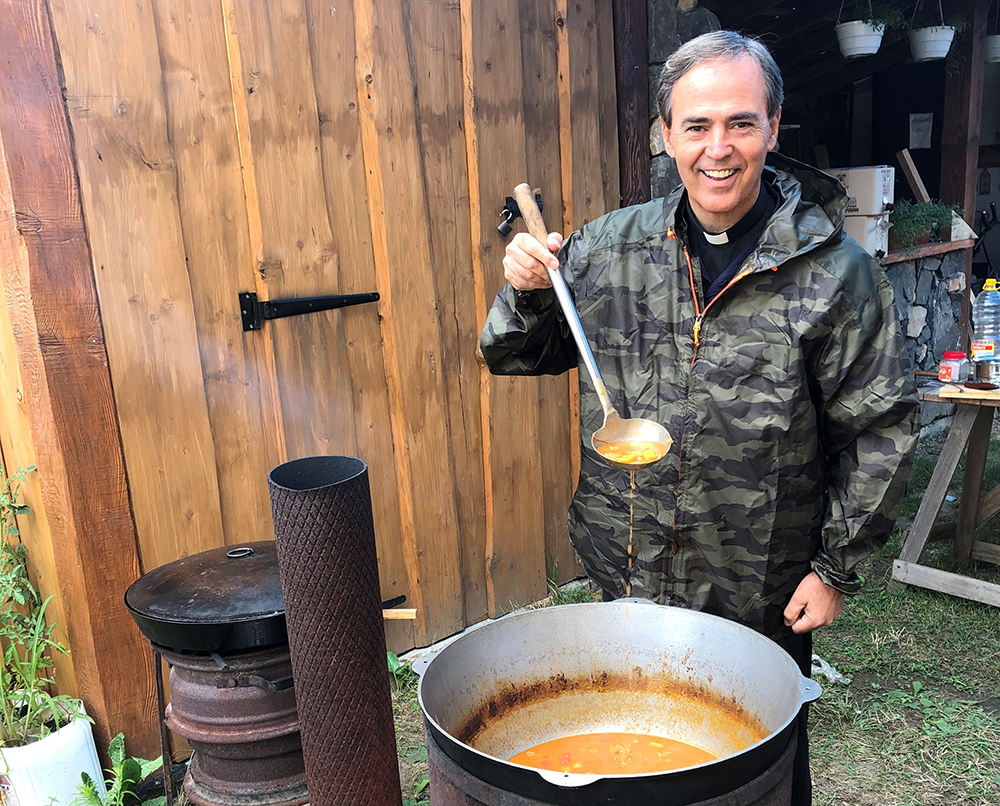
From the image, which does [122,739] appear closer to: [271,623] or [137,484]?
[137,484]

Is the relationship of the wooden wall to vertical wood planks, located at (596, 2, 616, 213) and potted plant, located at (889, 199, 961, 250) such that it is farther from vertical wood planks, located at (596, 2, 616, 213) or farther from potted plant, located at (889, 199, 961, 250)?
potted plant, located at (889, 199, 961, 250)

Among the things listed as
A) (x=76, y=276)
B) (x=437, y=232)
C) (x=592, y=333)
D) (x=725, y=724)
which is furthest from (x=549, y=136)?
(x=725, y=724)

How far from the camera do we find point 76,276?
2795mm

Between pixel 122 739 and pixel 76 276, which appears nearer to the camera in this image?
pixel 76 276

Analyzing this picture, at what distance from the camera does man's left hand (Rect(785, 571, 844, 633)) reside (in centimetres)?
229

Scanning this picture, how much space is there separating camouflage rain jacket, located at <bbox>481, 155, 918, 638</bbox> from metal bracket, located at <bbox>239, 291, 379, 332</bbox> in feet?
3.65

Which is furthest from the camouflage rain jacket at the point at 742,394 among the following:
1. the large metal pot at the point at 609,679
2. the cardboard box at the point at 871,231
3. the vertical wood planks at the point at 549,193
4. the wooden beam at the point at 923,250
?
the wooden beam at the point at 923,250

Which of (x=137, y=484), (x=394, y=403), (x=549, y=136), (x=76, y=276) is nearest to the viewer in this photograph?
(x=76, y=276)

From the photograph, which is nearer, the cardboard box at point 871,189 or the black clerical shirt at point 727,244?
the black clerical shirt at point 727,244

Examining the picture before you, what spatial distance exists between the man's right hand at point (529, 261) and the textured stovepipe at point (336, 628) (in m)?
0.65

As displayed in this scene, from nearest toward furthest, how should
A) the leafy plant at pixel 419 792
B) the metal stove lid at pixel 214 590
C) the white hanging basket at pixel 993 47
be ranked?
1. the metal stove lid at pixel 214 590
2. the leafy plant at pixel 419 792
3. the white hanging basket at pixel 993 47

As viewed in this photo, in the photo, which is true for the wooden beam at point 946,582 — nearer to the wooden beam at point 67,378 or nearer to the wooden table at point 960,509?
the wooden table at point 960,509

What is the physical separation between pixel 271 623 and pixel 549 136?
105 inches

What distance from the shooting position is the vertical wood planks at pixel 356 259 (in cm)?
333
